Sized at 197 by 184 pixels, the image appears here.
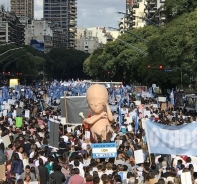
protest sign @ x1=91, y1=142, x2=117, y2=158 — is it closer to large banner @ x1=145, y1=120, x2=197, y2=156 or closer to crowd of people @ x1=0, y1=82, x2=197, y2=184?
crowd of people @ x1=0, y1=82, x2=197, y2=184

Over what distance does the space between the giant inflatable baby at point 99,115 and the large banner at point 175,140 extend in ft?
20.2

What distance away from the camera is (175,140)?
1566 cm

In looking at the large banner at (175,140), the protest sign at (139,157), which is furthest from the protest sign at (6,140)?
the large banner at (175,140)

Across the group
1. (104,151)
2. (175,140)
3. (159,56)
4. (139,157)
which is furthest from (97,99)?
(159,56)

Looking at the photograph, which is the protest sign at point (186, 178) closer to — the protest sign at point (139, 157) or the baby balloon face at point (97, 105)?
the protest sign at point (139, 157)

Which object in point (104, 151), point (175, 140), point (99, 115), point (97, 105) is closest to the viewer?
point (175, 140)

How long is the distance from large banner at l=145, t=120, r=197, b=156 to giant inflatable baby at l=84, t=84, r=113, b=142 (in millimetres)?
6162

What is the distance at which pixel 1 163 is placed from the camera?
661 inches

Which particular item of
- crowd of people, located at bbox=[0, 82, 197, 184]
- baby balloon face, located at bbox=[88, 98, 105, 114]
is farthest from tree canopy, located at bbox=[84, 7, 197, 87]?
crowd of people, located at bbox=[0, 82, 197, 184]

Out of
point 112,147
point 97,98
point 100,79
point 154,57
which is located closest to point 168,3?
point 154,57

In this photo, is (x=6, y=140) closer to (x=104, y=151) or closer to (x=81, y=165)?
(x=104, y=151)

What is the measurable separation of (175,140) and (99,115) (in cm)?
704

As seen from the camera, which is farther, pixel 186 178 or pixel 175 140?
pixel 175 140

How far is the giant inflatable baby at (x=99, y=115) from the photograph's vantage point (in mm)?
22234
